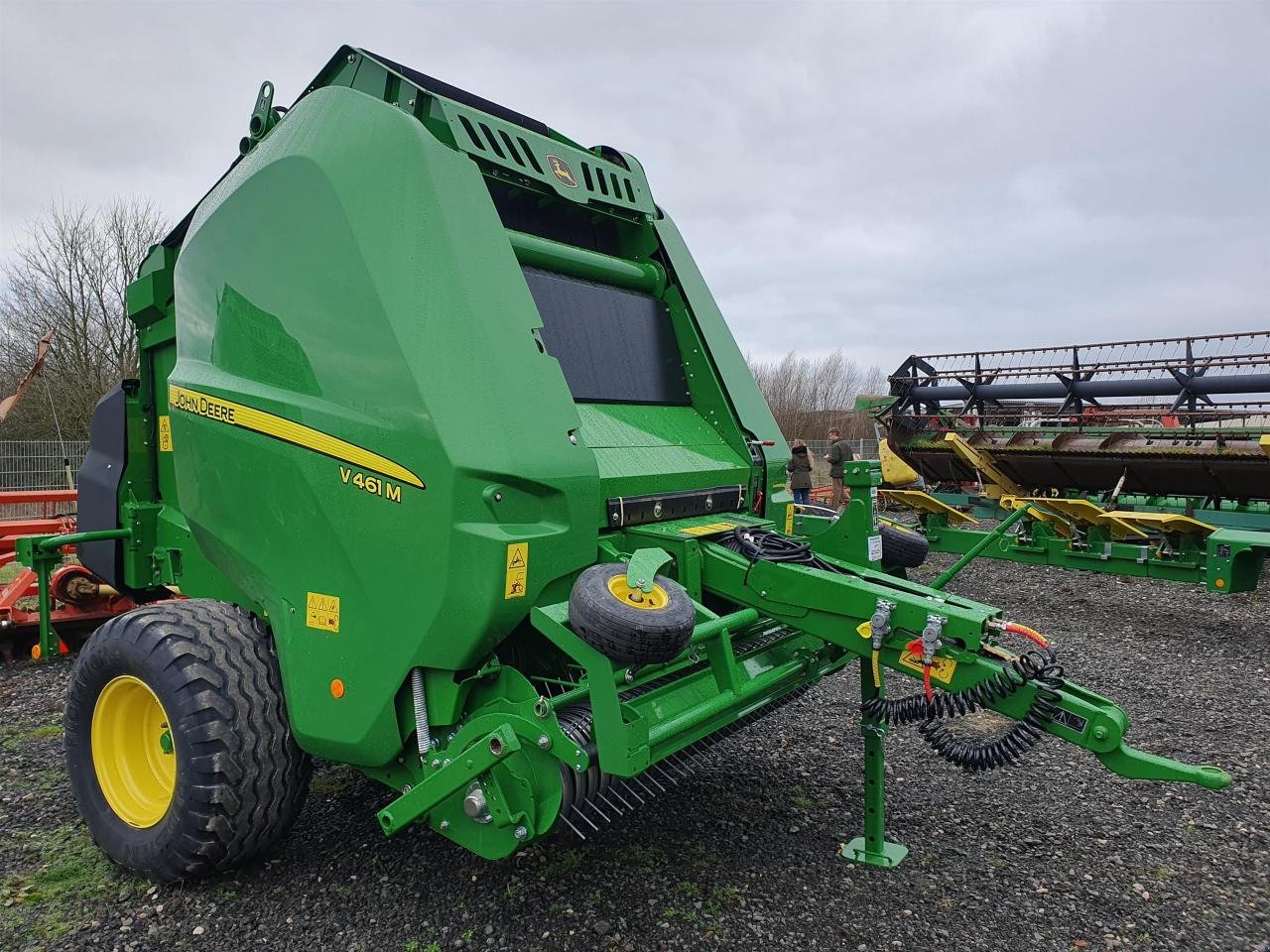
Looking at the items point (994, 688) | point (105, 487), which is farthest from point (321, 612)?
point (105, 487)

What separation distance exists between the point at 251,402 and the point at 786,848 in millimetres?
2391

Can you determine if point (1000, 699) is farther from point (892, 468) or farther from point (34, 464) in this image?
point (34, 464)

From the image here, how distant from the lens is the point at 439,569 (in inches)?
92.7

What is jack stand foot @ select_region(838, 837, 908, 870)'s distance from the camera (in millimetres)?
2939

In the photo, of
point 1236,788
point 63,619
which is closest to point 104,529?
point 63,619

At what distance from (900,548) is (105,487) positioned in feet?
12.1

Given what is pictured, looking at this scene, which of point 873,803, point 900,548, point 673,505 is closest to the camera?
point 873,803

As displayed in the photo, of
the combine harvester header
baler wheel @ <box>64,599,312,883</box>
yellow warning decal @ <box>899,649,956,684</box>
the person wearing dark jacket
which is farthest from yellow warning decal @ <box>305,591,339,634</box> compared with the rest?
the person wearing dark jacket

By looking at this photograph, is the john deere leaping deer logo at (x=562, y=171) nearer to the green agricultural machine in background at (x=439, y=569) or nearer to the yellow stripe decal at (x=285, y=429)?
the green agricultural machine in background at (x=439, y=569)

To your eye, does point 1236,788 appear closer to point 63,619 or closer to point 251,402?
point 251,402

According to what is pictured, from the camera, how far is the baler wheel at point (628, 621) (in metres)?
2.05

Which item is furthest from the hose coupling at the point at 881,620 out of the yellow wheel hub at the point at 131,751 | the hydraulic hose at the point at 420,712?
the yellow wheel hub at the point at 131,751

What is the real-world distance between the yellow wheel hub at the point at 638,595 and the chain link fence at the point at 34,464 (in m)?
15.8

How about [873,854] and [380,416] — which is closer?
[380,416]
